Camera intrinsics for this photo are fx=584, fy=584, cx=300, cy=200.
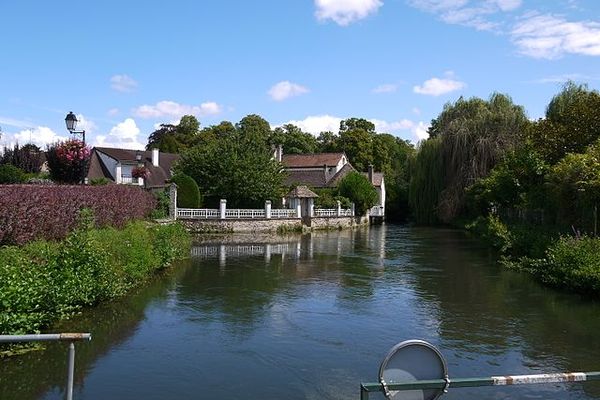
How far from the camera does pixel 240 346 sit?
430 inches

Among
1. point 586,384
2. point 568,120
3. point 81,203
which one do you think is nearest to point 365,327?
point 586,384

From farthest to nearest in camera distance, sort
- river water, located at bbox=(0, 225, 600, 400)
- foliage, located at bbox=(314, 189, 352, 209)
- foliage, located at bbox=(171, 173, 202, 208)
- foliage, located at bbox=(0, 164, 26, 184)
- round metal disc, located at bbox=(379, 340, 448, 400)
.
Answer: foliage, located at bbox=(314, 189, 352, 209) < foliage, located at bbox=(171, 173, 202, 208) < foliage, located at bbox=(0, 164, 26, 184) < river water, located at bbox=(0, 225, 600, 400) < round metal disc, located at bbox=(379, 340, 448, 400)

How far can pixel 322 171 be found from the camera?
63969mm

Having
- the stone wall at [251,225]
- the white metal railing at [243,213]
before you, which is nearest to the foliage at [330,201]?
the stone wall at [251,225]

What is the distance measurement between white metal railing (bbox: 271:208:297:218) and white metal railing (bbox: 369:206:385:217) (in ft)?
58.2

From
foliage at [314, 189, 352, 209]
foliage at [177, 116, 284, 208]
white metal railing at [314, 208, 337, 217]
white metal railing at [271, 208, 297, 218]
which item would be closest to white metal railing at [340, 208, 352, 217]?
foliage at [314, 189, 352, 209]

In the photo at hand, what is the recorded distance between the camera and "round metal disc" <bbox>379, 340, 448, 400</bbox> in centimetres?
411

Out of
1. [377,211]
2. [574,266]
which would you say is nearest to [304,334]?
[574,266]

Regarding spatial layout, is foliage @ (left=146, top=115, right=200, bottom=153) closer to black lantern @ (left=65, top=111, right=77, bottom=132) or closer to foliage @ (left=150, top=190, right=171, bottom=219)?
foliage @ (left=150, top=190, right=171, bottom=219)

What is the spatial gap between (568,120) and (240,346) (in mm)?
24105

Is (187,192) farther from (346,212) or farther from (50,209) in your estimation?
(50,209)

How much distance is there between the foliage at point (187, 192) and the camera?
4150 cm

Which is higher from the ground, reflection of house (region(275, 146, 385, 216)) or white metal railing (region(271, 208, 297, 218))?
reflection of house (region(275, 146, 385, 216))

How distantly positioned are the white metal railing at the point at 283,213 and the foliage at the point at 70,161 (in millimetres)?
17745
